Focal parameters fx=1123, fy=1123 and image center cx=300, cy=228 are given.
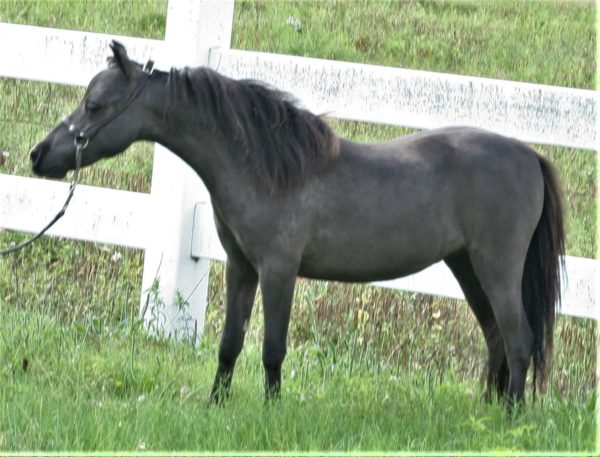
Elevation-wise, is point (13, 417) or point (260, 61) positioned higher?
point (260, 61)

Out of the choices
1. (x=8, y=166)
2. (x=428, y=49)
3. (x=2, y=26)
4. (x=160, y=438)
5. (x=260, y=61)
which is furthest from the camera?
(x=428, y=49)

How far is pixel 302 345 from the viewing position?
18.7 ft

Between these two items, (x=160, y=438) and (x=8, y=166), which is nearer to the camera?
(x=160, y=438)

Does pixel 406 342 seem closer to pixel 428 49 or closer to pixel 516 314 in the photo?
pixel 516 314

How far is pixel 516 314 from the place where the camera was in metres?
4.57

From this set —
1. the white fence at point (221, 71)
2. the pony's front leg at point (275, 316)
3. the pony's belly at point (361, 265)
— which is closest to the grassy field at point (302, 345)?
the pony's front leg at point (275, 316)

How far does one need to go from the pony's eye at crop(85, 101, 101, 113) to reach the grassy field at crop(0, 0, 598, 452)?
1137 mm

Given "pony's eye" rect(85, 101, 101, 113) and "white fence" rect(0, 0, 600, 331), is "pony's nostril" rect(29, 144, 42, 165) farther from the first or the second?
"white fence" rect(0, 0, 600, 331)

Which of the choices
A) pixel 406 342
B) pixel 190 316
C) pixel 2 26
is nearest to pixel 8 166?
pixel 2 26

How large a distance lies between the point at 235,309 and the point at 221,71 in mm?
1532

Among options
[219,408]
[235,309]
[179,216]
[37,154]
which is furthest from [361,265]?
[179,216]

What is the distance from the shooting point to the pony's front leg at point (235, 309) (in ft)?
14.9

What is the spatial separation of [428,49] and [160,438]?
18.9 ft

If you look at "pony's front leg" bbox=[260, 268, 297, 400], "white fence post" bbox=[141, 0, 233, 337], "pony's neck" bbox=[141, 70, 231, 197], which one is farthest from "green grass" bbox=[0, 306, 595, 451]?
"pony's neck" bbox=[141, 70, 231, 197]
